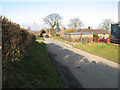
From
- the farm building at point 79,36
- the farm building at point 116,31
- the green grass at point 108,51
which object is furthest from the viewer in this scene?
the farm building at point 79,36

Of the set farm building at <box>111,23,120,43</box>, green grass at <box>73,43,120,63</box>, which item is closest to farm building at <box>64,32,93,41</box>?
farm building at <box>111,23,120,43</box>

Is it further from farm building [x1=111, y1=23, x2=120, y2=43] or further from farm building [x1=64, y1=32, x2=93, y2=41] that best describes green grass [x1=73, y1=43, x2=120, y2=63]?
farm building [x1=64, y1=32, x2=93, y2=41]

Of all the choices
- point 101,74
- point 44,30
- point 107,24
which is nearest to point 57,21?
point 44,30

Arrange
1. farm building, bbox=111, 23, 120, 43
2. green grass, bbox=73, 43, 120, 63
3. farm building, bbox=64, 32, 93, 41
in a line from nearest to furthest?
green grass, bbox=73, 43, 120, 63 < farm building, bbox=111, 23, 120, 43 < farm building, bbox=64, 32, 93, 41

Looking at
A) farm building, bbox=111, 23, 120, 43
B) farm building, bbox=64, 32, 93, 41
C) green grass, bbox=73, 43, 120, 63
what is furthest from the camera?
farm building, bbox=64, 32, 93, 41

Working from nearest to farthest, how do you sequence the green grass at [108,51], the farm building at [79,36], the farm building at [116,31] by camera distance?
the green grass at [108,51] → the farm building at [116,31] → the farm building at [79,36]

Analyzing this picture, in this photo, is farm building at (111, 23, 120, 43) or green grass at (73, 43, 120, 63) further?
farm building at (111, 23, 120, 43)

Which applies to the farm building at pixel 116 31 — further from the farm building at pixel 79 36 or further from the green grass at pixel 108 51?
the farm building at pixel 79 36

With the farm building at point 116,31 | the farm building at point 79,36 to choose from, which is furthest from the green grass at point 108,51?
the farm building at point 79,36

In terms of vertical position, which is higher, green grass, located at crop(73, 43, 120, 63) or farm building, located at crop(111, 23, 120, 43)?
farm building, located at crop(111, 23, 120, 43)

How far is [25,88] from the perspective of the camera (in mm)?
3619

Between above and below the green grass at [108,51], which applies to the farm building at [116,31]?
above

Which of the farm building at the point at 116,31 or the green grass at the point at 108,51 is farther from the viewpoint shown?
the farm building at the point at 116,31

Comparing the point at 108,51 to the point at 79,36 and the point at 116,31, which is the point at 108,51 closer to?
the point at 116,31
